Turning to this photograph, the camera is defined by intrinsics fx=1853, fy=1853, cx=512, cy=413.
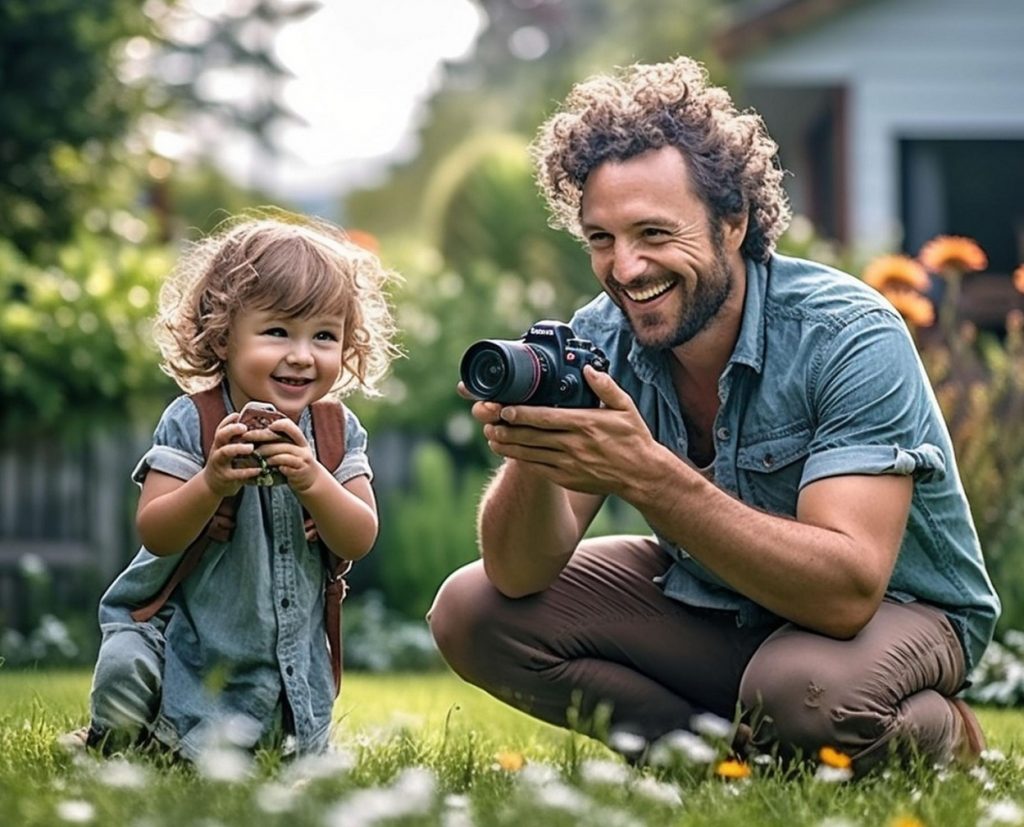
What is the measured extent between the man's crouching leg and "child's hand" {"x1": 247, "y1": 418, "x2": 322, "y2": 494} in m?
0.90

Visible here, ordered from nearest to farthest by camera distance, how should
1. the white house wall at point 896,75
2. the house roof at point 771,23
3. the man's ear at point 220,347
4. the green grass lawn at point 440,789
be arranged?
the green grass lawn at point 440,789
the man's ear at point 220,347
the house roof at point 771,23
the white house wall at point 896,75

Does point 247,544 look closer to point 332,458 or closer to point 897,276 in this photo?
point 332,458

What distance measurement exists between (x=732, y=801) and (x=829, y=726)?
639 mm

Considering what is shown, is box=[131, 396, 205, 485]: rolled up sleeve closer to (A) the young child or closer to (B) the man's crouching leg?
(A) the young child

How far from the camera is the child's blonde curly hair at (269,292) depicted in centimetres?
338

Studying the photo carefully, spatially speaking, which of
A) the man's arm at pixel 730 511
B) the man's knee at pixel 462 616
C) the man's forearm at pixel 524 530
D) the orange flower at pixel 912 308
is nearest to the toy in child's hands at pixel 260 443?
the man's arm at pixel 730 511

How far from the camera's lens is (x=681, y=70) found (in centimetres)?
391

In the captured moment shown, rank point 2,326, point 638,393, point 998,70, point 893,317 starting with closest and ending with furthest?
point 893,317 < point 638,393 < point 2,326 < point 998,70

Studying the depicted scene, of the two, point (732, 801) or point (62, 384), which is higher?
point (62, 384)

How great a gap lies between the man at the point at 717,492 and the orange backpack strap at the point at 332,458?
0.32 metres

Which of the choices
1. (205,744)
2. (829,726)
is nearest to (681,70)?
(829,726)

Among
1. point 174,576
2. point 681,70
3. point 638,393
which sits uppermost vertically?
point 681,70

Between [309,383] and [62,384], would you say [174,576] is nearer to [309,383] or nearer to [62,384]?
[309,383]

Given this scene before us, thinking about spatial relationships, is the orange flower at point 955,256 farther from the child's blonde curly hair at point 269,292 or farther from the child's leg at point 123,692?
the child's leg at point 123,692
